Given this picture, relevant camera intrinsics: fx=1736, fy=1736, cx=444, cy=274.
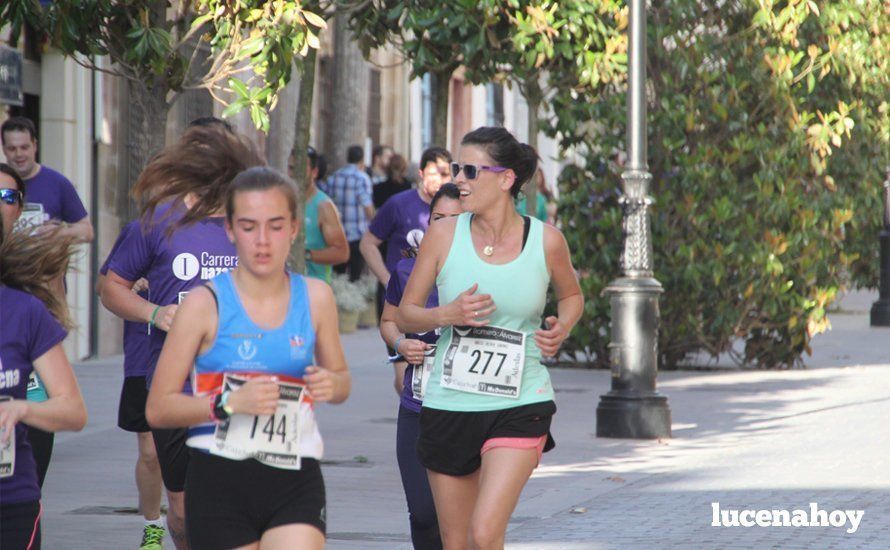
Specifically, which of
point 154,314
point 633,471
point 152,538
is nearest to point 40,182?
point 152,538

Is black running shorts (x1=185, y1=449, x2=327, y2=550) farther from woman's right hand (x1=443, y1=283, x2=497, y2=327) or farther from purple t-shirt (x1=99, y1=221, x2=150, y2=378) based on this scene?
purple t-shirt (x1=99, y1=221, x2=150, y2=378)

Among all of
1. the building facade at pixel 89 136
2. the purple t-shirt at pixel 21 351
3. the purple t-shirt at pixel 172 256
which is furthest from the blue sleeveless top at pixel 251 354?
the building facade at pixel 89 136

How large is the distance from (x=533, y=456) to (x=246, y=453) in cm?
138

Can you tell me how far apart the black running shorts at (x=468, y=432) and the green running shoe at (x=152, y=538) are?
2055mm

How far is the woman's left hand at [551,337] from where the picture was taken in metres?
5.47

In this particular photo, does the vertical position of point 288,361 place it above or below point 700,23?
below

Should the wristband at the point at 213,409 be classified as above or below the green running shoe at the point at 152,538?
above

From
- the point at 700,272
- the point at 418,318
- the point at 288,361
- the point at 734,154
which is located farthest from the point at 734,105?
the point at 288,361

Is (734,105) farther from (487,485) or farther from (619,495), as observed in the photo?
(487,485)

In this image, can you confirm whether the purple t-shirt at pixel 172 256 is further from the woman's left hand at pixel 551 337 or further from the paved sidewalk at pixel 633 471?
the paved sidewalk at pixel 633 471

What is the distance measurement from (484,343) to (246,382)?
1.38 m

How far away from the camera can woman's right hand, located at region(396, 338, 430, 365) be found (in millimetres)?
5953

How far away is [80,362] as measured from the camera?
16.4 m

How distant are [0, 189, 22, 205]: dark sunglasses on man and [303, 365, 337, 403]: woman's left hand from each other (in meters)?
3.18
